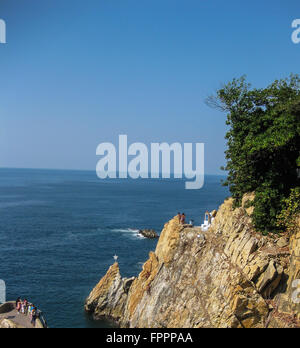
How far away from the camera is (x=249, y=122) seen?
31969 mm

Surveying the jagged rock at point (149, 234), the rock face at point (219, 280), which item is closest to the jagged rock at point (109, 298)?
the rock face at point (219, 280)

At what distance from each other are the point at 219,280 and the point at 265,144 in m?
12.5

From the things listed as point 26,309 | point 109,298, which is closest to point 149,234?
point 109,298

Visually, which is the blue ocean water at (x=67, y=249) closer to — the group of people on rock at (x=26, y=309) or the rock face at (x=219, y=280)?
the group of people on rock at (x=26, y=309)

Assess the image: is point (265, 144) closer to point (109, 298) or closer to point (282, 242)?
point (282, 242)

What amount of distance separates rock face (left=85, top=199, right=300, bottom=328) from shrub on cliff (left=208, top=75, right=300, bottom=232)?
2725 mm

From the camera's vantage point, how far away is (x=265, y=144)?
88.9 feet

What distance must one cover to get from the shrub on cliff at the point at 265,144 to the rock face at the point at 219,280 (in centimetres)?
273

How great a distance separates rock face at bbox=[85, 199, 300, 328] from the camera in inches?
953

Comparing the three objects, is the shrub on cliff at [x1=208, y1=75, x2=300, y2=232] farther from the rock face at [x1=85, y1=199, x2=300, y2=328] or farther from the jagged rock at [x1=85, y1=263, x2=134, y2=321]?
the jagged rock at [x1=85, y1=263, x2=134, y2=321]

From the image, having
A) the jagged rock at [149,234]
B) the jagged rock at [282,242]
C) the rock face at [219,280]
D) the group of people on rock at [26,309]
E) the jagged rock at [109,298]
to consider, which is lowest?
the jagged rock at [109,298]

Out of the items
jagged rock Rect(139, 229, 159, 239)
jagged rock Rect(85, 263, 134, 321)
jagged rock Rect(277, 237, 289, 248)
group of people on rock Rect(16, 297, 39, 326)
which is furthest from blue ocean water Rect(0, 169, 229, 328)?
jagged rock Rect(277, 237, 289, 248)

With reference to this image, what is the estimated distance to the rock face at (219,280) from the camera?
24.2 meters
